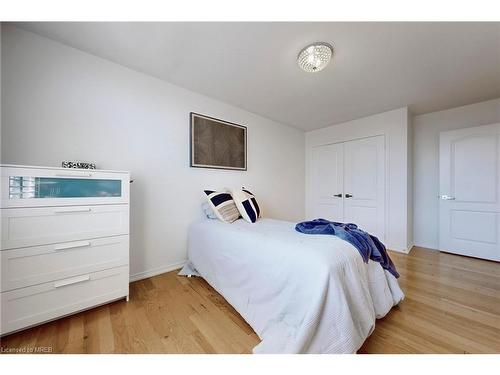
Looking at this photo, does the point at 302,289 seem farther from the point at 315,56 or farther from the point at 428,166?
the point at 428,166

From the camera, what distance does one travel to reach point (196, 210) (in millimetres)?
2471

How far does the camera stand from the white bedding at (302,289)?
38.6 inches

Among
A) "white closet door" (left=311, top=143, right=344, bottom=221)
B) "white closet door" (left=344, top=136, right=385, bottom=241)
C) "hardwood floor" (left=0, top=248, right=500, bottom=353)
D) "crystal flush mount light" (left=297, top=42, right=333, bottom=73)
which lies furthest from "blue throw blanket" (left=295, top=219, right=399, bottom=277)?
"white closet door" (left=311, top=143, right=344, bottom=221)

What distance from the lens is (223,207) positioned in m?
2.16

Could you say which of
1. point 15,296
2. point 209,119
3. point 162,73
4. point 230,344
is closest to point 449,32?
point 209,119

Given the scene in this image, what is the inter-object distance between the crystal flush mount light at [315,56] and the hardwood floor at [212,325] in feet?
7.07

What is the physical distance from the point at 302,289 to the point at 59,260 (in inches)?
64.7

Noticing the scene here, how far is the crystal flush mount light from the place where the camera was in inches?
64.0

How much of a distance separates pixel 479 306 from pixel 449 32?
2.21 m

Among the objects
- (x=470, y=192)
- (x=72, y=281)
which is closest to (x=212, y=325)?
(x=72, y=281)

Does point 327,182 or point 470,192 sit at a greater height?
point 327,182

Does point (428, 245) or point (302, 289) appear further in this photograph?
point (428, 245)

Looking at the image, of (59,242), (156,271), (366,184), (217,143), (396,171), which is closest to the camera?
(59,242)
